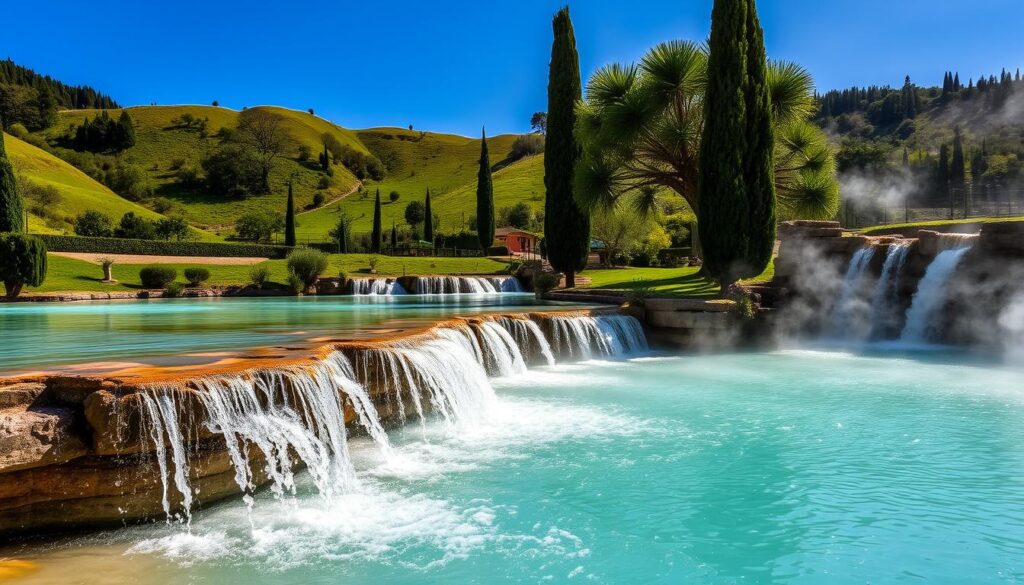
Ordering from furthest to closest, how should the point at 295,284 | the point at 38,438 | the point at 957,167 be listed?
1. the point at 957,167
2. the point at 295,284
3. the point at 38,438

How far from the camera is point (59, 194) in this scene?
6075 cm

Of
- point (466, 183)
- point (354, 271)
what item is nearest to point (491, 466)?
point (354, 271)

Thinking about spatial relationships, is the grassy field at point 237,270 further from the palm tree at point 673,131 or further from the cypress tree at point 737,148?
the cypress tree at point 737,148

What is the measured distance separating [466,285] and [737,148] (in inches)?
809

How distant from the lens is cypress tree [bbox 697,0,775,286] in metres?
17.9

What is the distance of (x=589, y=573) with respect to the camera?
4152 millimetres

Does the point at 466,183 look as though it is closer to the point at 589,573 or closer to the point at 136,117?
the point at 136,117

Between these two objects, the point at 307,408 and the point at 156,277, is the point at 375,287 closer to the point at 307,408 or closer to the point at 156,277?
the point at 156,277

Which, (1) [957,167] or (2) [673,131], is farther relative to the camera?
(1) [957,167]

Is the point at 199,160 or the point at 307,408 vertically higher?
the point at 199,160

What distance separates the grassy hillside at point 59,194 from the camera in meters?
55.4

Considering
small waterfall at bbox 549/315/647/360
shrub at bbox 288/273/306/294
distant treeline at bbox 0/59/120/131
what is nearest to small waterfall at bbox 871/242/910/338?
small waterfall at bbox 549/315/647/360

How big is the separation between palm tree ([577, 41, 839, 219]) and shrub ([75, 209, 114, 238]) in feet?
159

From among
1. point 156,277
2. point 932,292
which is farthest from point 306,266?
point 932,292
